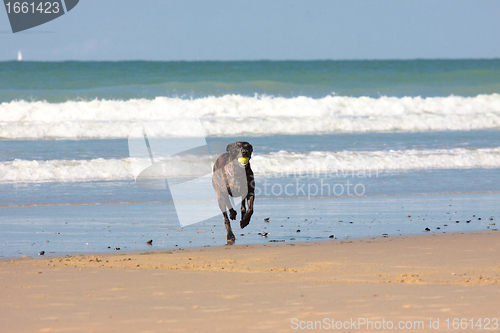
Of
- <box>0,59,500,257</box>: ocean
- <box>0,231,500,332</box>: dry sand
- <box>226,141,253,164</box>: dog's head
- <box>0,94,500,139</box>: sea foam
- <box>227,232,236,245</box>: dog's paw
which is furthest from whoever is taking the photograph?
<box>0,94,500,139</box>: sea foam

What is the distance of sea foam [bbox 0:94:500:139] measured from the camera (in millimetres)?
22312

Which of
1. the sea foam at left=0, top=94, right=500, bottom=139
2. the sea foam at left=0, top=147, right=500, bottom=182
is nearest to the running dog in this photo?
the sea foam at left=0, top=147, right=500, bottom=182

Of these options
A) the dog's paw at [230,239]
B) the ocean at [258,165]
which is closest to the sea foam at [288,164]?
the ocean at [258,165]

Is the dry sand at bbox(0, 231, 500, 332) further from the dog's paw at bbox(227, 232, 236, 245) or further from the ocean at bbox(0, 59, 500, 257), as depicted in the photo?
the ocean at bbox(0, 59, 500, 257)

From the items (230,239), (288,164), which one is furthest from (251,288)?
(288,164)

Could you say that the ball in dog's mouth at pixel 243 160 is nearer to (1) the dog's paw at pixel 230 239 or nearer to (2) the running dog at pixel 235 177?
(2) the running dog at pixel 235 177

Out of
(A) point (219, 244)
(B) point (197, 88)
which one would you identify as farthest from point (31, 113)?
(A) point (219, 244)

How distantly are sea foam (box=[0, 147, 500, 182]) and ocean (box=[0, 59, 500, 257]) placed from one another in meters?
0.04

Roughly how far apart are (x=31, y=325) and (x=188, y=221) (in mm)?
5088

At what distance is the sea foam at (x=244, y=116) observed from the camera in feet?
73.2

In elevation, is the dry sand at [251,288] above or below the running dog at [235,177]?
below

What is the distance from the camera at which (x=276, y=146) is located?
18.0m

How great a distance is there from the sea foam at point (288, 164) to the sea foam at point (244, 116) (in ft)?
22.2

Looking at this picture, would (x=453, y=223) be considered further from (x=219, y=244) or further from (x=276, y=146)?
(x=276, y=146)
